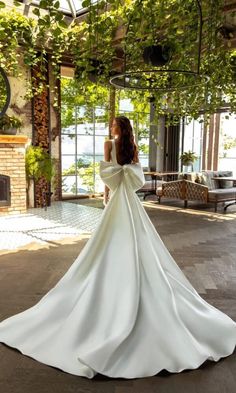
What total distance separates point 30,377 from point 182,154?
9985 millimetres

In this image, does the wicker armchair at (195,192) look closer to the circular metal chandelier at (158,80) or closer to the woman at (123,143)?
the circular metal chandelier at (158,80)

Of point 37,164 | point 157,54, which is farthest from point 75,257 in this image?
point 37,164

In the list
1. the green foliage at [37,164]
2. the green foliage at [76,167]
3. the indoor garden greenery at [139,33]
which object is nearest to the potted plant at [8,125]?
the green foliage at [37,164]

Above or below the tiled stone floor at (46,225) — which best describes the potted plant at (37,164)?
above

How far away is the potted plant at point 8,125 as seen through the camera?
6891 mm

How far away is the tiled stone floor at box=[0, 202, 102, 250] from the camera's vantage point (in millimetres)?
5165

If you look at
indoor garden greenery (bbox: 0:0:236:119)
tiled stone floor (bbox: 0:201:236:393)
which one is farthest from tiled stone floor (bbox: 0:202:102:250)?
indoor garden greenery (bbox: 0:0:236:119)

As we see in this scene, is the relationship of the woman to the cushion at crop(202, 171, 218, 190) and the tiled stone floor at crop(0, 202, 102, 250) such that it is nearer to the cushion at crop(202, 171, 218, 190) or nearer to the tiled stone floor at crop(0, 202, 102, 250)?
the tiled stone floor at crop(0, 202, 102, 250)

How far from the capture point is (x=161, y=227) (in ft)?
19.8

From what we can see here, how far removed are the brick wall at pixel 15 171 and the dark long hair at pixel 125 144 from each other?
486 centimetres

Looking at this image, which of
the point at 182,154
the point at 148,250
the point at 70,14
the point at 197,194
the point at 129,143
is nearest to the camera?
the point at 148,250

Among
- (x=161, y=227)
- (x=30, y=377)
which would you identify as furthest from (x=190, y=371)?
(x=161, y=227)

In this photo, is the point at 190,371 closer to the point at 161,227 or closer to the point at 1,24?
the point at 1,24

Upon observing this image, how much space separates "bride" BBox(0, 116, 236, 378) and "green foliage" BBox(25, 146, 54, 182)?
4986mm
